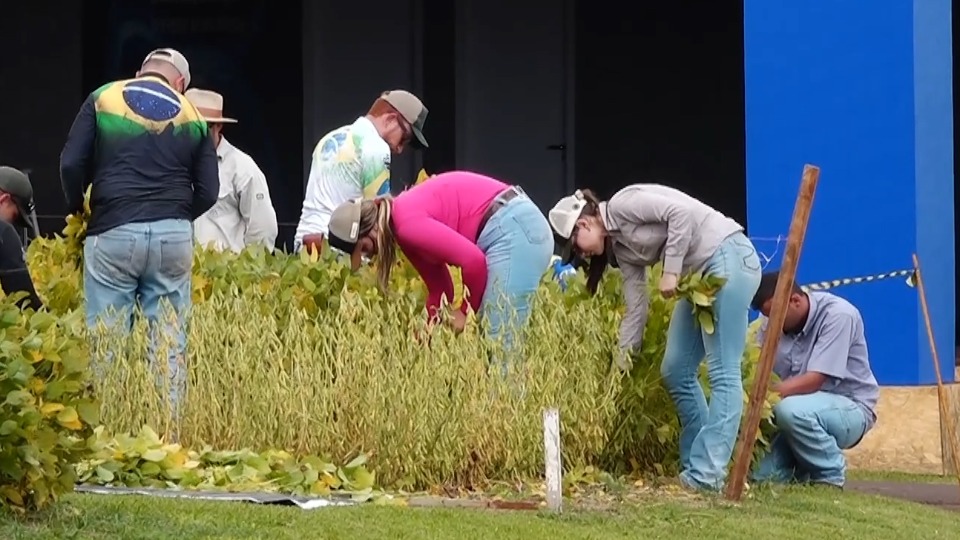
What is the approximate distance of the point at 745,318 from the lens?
24.7ft

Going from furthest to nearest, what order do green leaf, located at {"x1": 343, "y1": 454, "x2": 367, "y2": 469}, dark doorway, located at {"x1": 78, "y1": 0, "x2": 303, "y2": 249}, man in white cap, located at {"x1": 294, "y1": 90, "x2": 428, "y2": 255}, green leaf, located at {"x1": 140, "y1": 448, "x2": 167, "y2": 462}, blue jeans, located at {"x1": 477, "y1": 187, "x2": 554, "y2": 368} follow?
Answer: 1. dark doorway, located at {"x1": 78, "y1": 0, "x2": 303, "y2": 249}
2. man in white cap, located at {"x1": 294, "y1": 90, "x2": 428, "y2": 255}
3. blue jeans, located at {"x1": 477, "y1": 187, "x2": 554, "y2": 368}
4. green leaf, located at {"x1": 343, "y1": 454, "x2": 367, "y2": 469}
5. green leaf, located at {"x1": 140, "y1": 448, "x2": 167, "y2": 462}

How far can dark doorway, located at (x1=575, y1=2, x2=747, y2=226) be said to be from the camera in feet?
45.6

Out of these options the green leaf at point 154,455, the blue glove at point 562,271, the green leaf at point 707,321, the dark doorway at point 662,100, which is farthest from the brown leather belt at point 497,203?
the dark doorway at point 662,100

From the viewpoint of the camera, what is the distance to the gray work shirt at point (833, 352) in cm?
839

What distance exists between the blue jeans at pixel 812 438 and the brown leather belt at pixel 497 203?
62.6 inches

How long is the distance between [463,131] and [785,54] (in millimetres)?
4372

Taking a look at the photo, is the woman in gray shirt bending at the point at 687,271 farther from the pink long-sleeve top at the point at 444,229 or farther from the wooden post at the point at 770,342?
the pink long-sleeve top at the point at 444,229

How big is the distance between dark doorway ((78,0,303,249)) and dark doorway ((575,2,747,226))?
222 centimetres

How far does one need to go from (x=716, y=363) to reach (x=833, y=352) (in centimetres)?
106

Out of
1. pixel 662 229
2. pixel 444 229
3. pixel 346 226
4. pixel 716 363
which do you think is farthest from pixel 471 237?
pixel 716 363

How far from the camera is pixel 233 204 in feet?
31.3

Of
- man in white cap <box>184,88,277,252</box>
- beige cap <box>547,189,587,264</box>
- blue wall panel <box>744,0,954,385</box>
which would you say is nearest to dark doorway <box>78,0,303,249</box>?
man in white cap <box>184,88,277,252</box>

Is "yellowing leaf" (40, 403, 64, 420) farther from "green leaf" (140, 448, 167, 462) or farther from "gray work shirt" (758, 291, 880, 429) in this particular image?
"gray work shirt" (758, 291, 880, 429)

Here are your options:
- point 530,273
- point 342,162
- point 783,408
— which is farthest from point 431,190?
point 783,408
